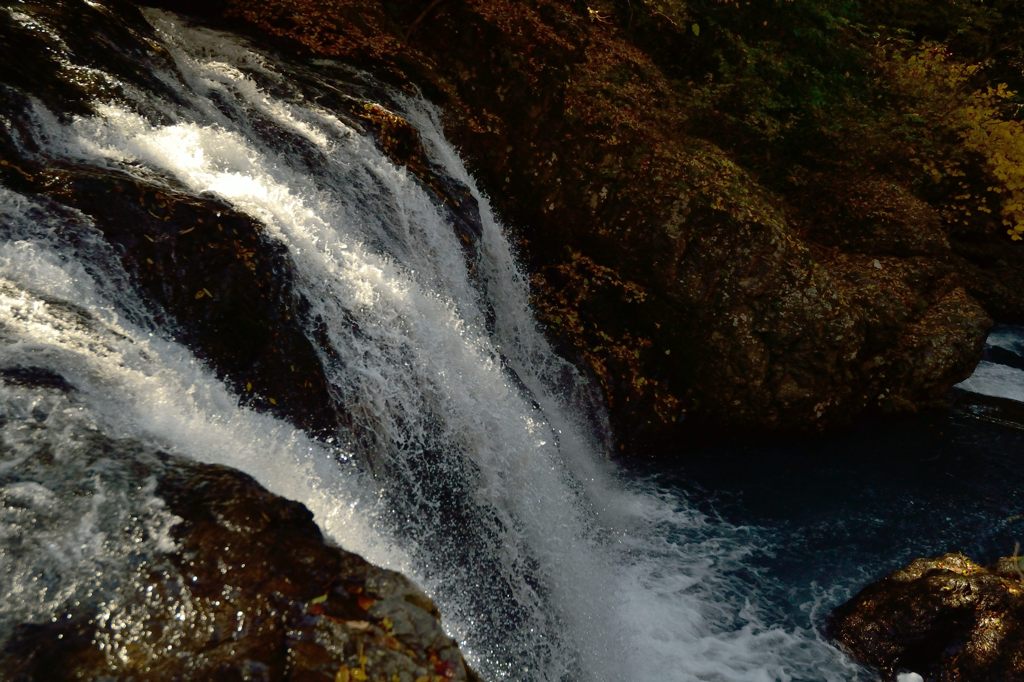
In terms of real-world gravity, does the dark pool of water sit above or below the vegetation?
below

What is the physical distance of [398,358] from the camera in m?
5.45

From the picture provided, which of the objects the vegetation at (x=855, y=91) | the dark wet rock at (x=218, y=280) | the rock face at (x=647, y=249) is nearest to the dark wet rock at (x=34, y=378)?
the dark wet rock at (x=218, y=280)

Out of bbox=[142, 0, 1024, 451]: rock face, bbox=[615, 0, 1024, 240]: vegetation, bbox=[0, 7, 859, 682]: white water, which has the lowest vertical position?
bbox=[0, 7, 859, 682]: white water

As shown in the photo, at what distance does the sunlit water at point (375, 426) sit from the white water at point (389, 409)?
0.07 ft

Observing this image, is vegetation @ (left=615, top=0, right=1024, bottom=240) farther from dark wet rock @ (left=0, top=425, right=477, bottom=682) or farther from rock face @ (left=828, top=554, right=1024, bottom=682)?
dark wet rock @ (left=0, top=425, right=477, bottom=682)

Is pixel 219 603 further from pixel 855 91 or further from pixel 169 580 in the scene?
pixel 855 91

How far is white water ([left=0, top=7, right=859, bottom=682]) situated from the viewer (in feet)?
12.9

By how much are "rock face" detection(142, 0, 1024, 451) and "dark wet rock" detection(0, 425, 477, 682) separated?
5627 mm

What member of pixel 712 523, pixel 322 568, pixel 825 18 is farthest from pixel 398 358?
pixel 825 18

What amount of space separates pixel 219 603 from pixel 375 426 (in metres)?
2.32

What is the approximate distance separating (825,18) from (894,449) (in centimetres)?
657

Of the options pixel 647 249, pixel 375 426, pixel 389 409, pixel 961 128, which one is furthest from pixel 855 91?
pixel 375 426

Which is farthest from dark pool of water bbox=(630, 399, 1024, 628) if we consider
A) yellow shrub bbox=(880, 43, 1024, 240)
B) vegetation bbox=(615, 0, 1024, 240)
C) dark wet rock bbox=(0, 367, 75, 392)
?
dark wet rock bbox=(0, 367, 75, 392)

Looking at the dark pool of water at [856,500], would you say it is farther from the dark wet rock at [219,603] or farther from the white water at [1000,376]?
the dark wet rock at [219,603]
